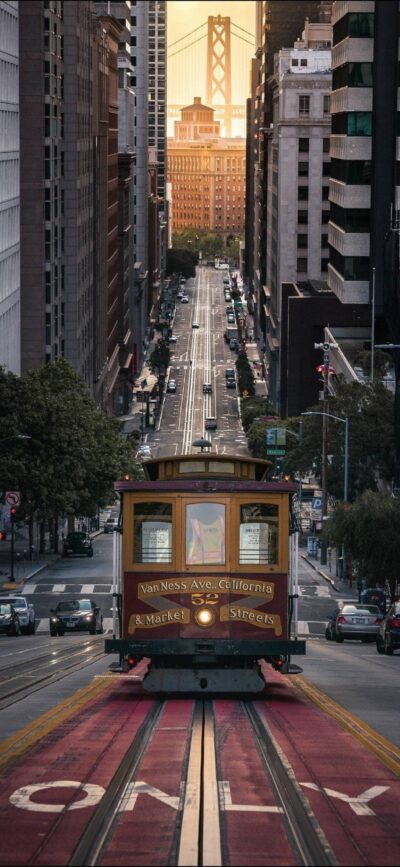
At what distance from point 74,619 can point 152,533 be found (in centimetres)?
3071

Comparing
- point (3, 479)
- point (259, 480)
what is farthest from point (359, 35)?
point (259, 480)

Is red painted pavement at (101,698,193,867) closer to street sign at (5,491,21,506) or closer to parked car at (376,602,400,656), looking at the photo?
parked car at (376,602,400,656)

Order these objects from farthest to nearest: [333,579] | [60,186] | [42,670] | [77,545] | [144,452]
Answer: [144,452] < [60,186] < [77,545] < [333,579] < [42,670]

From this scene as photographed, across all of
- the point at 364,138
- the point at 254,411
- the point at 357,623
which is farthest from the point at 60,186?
the point at 357,623

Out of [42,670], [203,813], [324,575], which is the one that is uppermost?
[203,813]

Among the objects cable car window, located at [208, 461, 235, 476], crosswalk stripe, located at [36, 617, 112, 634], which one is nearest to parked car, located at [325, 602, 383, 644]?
crosswalk stripe, located at [36, 617, 112, 634]

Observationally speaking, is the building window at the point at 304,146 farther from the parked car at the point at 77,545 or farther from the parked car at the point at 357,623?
the parked car at the point at 357,623

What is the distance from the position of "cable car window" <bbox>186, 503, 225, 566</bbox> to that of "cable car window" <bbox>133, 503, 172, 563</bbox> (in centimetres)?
31

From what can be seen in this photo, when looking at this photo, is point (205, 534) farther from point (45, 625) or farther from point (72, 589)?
point (72, 589)

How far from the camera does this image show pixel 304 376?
15162cm

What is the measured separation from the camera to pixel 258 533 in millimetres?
27328

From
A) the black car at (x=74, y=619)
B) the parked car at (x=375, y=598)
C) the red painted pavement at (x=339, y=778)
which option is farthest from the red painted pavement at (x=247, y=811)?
the parked car at (x=375, y=598)

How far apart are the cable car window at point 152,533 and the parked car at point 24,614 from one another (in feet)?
102

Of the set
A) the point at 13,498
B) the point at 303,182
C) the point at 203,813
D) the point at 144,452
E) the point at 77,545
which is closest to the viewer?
the point at 203,813
